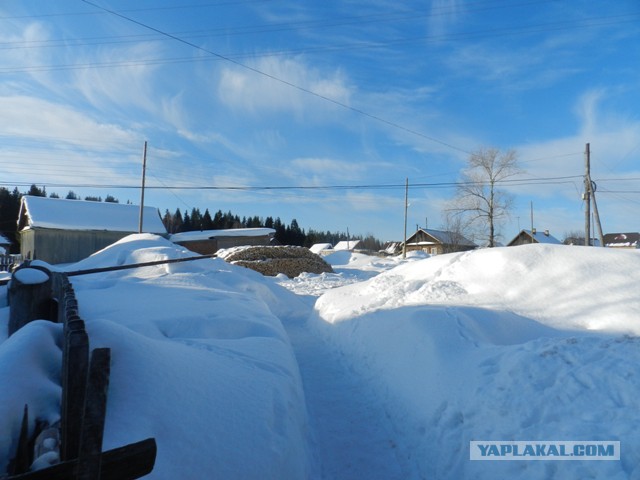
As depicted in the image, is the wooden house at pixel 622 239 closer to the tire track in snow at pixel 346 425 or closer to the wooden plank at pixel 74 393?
the tire track in snow at pixel 346 425

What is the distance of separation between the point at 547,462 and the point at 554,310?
13.3 feet

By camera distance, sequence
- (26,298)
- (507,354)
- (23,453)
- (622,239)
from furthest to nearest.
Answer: (622,239) < (507,354) < (26,298) < (23,453)

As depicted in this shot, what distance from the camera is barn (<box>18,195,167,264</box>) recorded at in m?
27.2

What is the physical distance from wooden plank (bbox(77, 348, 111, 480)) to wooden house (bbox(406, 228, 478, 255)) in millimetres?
49102

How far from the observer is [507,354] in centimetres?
445

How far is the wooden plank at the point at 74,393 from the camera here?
1790mm

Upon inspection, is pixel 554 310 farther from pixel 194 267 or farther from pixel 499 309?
pixel 194 267

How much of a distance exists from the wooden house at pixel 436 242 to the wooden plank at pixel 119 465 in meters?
49.0

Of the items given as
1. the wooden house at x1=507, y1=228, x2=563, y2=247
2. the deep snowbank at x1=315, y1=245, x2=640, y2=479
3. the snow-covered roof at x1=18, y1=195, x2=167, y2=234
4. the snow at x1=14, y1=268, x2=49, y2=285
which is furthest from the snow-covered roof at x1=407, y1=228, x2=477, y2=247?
the snow at x1=14, y1=268, x2=49, y2=285

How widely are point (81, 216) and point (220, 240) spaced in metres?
11.8

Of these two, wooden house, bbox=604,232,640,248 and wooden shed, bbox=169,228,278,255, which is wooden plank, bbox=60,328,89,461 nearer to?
wooden shed, bbox=169,228,278,255

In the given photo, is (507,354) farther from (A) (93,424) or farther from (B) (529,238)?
(B) (529,238)

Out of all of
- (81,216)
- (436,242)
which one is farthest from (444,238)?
(81,216)

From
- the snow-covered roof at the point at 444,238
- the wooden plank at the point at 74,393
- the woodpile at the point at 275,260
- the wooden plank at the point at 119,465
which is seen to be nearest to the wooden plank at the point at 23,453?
the wooden plank at the point at 74,393
